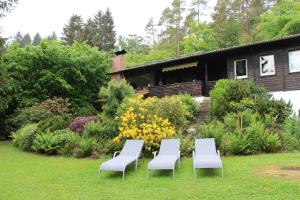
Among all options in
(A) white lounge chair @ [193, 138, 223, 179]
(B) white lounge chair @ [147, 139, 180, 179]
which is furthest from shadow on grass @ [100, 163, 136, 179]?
(A) white lounge chair @ [193, 138, 223, 179]

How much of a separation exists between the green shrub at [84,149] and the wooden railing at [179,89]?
10.9 m

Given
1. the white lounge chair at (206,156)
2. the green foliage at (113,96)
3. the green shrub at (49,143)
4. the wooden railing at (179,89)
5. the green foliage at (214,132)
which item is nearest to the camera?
the white lounge chair at (206,156)

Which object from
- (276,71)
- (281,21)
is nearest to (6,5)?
(276,71)

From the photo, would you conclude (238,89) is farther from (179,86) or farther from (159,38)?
(159,38)

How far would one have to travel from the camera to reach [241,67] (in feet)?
76.4

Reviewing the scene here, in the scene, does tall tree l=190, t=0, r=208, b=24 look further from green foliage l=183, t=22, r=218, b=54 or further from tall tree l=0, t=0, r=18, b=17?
tall tree l=0, t=0, r=18, b=17

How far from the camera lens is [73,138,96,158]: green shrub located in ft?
47.8

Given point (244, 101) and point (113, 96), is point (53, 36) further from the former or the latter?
point (244, 101)

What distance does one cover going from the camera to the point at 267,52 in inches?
843

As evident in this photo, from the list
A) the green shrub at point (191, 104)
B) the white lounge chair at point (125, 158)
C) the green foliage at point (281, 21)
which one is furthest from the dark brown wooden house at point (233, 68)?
the green foliage at point (281, 21)

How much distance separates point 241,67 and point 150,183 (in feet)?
52.9

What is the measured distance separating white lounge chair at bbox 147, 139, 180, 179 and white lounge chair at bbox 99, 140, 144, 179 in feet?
2.39

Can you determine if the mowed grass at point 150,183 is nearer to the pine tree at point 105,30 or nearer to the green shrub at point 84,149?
the green shrub at point 84,149

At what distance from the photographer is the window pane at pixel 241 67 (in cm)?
2300
